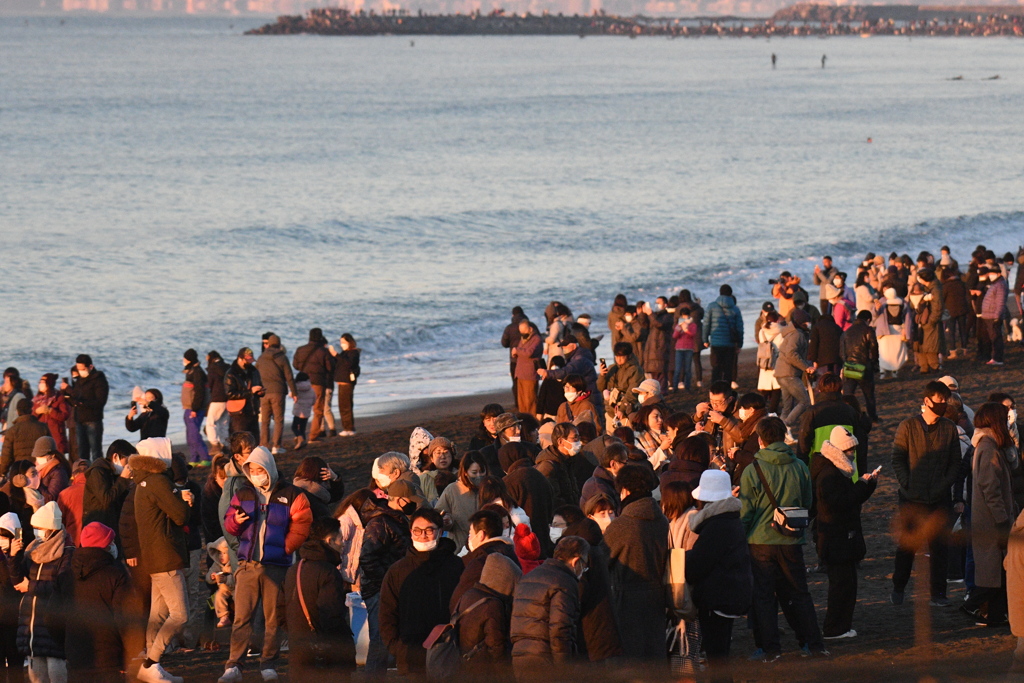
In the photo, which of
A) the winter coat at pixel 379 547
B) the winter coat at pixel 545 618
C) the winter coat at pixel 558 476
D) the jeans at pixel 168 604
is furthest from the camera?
the winter coat at pixel 558 476

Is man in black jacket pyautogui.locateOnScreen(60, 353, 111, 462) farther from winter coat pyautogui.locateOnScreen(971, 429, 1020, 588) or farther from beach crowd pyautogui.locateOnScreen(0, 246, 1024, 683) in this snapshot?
winter coat pyautogui.locateOnScreen(971, 429, 1020, 588)

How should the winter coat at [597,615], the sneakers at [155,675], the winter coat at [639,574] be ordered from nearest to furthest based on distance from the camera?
the winter coat at [597,615], the winter coat at [639,574], the sneakers at [155,675]

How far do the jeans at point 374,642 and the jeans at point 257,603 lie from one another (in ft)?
1.83

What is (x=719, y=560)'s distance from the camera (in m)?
6.27

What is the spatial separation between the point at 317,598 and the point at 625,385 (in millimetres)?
5777

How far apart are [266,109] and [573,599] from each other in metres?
102

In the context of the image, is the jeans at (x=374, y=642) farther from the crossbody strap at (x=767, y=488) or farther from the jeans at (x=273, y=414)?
the jeans at (x=273, y=414)

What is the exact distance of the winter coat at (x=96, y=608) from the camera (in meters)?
6.54

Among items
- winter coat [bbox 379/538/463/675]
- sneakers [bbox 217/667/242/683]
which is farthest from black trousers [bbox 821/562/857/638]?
sneakers [bbox 217/667/242/683]

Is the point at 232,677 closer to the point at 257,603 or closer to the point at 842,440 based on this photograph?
the point at 257,603

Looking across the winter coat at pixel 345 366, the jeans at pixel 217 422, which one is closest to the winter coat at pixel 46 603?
the jeans at pixel 217 422

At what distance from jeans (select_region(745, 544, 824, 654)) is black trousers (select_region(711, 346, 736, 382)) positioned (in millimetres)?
8886

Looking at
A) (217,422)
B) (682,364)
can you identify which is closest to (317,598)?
(217,422)

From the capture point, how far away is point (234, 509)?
7090 mm
